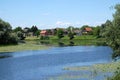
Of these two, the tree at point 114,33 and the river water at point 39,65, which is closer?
the tree at point 114,33

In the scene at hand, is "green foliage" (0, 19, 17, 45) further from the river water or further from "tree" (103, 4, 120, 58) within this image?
"tree" (103, 4, 120, 58)

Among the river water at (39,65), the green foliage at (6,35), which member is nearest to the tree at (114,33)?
the river water at (39,65)

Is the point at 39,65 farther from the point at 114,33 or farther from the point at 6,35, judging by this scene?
the point at 6,35

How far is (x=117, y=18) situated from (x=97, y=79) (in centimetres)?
630

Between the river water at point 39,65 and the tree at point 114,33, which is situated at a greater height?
the tree at point 114,33

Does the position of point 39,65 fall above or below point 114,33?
below

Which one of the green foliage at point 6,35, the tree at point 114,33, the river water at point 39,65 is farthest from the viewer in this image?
the green foliage at point 6,35

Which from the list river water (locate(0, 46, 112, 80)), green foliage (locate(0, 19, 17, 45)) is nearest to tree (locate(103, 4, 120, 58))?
river water (locate(0, 46, 112, 80))

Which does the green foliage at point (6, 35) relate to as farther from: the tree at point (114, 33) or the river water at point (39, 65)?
the tree at point (114, 33)

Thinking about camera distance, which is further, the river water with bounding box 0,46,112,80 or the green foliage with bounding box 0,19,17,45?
the green foliage with bounding box 0,19,17,45

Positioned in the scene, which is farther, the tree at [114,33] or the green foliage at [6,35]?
the green foliage at [6,35]

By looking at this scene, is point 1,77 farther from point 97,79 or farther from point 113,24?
point 113,24

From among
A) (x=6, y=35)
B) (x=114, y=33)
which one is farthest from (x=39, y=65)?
(x=6, y=35)

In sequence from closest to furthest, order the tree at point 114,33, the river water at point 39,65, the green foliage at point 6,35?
the tree at point 114,33, the river water at point 39,65, the green foliage at point 6,35
